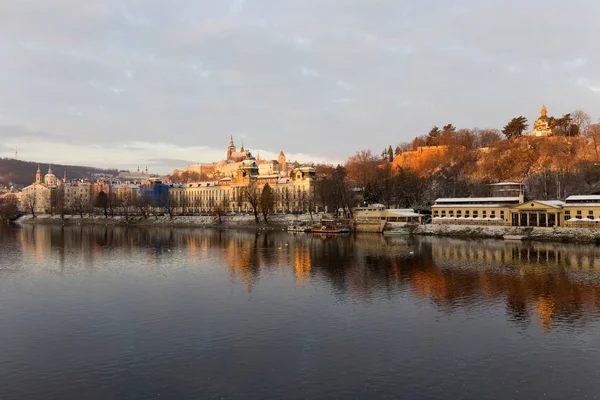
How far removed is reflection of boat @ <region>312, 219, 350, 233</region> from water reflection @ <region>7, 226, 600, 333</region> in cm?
822

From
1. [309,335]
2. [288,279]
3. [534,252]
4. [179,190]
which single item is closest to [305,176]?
[179,190]

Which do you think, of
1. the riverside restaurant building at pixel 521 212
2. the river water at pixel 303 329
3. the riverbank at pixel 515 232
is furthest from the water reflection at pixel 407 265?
the riverside restaurant building at pixel 521 212

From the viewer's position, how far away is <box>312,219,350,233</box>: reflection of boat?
73.1m

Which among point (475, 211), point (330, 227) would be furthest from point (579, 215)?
point (330, 227)

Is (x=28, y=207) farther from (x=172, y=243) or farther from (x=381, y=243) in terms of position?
(x=381, y=243)

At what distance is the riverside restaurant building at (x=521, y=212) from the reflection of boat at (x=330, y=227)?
1307 cm

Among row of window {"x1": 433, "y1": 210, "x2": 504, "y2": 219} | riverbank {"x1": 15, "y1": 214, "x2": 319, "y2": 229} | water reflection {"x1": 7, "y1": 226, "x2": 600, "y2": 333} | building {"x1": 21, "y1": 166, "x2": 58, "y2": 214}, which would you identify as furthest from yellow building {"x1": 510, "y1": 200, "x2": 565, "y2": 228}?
building {"x1": 21, "y1": 166, "x2": 58, "y2": 214}

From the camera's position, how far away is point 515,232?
59.3m

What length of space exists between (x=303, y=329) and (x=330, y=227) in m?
53.4

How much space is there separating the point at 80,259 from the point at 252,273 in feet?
60.4

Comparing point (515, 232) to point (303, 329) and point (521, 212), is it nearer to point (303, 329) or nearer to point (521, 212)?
point (521, 212)

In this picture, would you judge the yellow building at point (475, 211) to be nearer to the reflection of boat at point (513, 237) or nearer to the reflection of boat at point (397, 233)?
the reflection of boat at point (397, 233)

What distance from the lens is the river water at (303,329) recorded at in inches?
619

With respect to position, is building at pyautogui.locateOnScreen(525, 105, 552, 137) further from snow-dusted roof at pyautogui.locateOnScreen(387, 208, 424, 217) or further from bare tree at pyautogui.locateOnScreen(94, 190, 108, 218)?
bare tree at pyautogui.locateOnScreen(94, 190, 108, 218)
